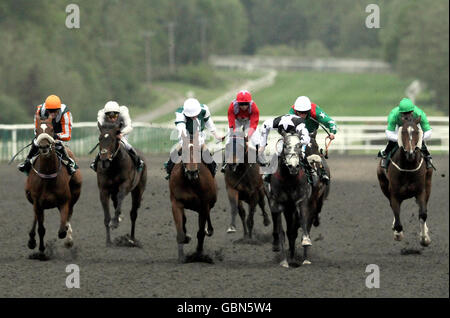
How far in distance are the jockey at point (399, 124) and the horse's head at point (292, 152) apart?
2.02 metres

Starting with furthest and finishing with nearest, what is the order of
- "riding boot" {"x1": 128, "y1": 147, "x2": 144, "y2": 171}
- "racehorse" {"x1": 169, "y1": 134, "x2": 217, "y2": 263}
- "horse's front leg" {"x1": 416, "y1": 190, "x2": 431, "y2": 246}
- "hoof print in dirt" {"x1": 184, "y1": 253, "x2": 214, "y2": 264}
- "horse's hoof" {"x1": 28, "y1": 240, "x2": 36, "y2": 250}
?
"riding boot" {"x1": 128, "y1": 147, "x2": 144, "y2": 171}
"horse's front leg" {"x1": 416, "y1": 190, "x2": 431, "y2": 246}
"horse's hoof" {"x1": 28, "y1": 240, "x2": 36, "y2": 250}
"hoof print in dirt" {"x1": 184, "y1": 253, "x2": 214, "y2": 264}
"racehorse" {"x1": 169, "y1": 134, "x2": 217, "y2": 263}

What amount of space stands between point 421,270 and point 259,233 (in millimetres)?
3057

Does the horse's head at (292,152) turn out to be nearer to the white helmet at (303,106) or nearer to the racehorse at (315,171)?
the racehorse at (315,171)

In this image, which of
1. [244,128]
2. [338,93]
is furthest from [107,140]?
[338,93]

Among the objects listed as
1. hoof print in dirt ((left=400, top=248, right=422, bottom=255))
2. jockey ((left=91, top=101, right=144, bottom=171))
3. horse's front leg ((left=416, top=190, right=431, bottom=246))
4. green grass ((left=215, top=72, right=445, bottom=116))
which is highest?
green grass ((left=215, top=72, right=445, bottom=116))

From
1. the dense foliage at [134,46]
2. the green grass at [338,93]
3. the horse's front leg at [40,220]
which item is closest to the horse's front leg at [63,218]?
the horse's front leg at [40,220]

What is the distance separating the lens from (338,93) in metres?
86.9

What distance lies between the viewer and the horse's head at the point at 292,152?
10242mm

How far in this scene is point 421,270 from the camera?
35.7 ft

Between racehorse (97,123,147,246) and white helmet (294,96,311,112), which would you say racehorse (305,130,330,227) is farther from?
racehorse (97,123,147,246)

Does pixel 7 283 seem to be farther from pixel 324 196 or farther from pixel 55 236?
pixel 324 196

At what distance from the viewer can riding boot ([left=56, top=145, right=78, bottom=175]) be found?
454 inches

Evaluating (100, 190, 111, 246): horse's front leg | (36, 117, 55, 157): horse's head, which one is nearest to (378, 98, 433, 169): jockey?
(100, 190, 111, 246): horse's front leg

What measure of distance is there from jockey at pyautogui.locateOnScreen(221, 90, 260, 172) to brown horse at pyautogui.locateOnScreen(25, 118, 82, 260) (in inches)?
88.6
